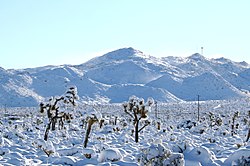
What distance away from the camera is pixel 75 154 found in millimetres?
16453

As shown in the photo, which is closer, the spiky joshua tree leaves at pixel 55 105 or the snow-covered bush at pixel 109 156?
the snow-covered bush at pixel 109 156

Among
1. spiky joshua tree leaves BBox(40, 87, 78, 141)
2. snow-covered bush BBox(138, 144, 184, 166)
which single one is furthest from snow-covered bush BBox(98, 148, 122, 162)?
spiky joshua tree leaves BBox(40, 87, 78, 141)

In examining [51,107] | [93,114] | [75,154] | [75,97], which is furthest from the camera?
[75,97]

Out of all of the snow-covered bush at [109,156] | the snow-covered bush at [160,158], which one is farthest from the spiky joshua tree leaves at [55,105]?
the snow-covered bush at [160,158]

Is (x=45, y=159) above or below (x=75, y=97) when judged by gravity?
below

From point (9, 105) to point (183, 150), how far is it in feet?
549

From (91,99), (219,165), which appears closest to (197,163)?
(219,165)

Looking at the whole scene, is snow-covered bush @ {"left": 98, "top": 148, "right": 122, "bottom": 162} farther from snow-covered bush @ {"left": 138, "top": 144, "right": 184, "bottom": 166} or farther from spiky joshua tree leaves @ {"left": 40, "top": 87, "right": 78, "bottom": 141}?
spiky joshua tree leaves @ {"left": 40, "top": 87, "right": 78, "bottom": 141}

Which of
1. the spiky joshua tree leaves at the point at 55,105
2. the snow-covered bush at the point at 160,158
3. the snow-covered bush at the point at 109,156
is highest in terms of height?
the spiky joshua tree leaves at the point at 55,105

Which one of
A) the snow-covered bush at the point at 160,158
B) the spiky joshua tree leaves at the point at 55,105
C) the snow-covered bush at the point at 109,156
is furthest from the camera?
the spiky joshua tree leaves at the point at 55,105

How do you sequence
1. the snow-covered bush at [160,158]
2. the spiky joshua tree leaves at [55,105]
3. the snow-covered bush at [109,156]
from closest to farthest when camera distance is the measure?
the snow-covered bush at [160,158] < the snow-covered bush at [109,156] < the spiky joshua tree leaves at [55,105]

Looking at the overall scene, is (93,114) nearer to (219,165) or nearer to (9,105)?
(219,165)

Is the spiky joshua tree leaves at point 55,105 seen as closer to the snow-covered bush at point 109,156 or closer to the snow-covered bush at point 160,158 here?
the snow-covered bush at point 109,156

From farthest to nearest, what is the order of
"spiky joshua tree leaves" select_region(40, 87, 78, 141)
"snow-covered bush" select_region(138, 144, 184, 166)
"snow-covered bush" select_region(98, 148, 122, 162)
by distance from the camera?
"spiky joshua tree leaves" select_region(40, 87, 78, 141), "snow-covered bush" select_region(98, 148, 122, 162), "snow-covered bush" select_region(138, 144, 184, 166)
